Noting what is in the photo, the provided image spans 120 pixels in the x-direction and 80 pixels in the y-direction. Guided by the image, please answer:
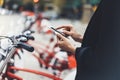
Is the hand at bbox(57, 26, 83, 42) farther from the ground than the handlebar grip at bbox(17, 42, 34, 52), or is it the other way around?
the hand at bbox(57, 26, 83, 42)

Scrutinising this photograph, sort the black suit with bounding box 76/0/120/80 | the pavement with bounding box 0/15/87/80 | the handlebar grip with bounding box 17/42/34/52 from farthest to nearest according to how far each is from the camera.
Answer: the pavement with bounding box 0/15/87/80 → the handlebar grip with bounding box 17/42/34/52 → the black suit with bounding box 76/0/120/80

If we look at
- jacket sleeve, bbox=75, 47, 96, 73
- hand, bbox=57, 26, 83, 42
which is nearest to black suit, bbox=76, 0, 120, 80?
jacket sleeve, bbox=75, 47, 96, 73

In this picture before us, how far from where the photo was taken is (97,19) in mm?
1270

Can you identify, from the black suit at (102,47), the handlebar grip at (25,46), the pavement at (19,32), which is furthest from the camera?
the pavement at (19,32)

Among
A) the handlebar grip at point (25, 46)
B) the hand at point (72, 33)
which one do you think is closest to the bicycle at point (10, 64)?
the handlebar grip at point (25, 46)

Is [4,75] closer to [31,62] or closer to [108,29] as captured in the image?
[31,62]

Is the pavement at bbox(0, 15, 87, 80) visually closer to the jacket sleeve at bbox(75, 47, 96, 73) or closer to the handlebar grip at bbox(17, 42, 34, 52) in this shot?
the handlebar grip at bbox(17, 42, 34, 52)

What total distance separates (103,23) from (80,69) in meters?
0.19

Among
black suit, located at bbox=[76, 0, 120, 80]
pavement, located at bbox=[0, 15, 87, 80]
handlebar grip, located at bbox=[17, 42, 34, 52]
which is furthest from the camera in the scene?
pavement, located at bbox=[0, 15, 87, 80]

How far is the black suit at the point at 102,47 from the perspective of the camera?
1.25 meters

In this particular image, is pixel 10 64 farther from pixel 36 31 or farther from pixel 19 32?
pixel 36 31

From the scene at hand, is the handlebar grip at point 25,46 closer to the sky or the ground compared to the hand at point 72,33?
closer to the ground

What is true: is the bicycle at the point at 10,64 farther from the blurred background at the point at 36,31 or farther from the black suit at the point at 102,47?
the black suit at the point at 102,47

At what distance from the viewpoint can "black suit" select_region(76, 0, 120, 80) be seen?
125cm
